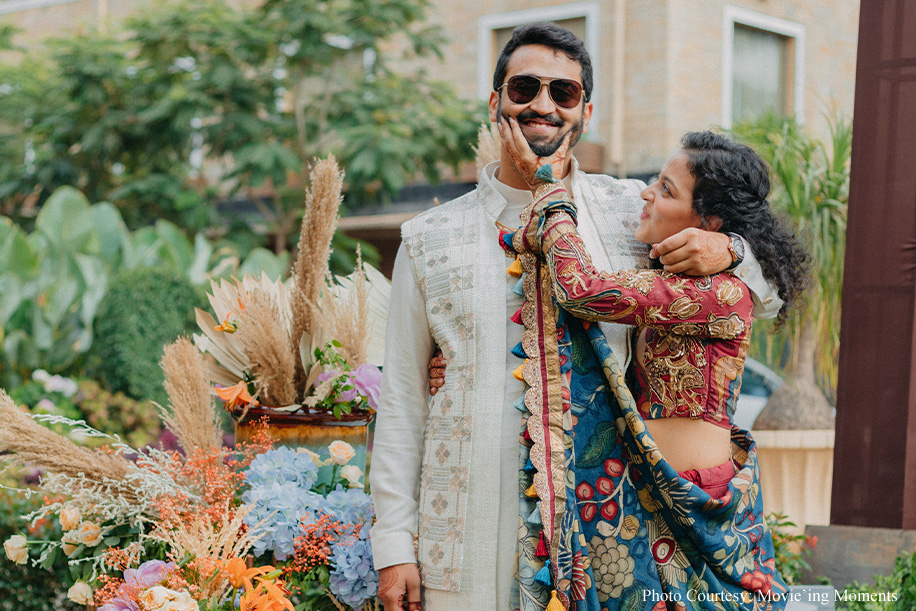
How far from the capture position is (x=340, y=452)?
2.72 m

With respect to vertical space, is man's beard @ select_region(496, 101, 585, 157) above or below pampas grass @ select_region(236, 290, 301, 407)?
above

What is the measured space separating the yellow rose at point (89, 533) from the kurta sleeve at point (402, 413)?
116 centimetres

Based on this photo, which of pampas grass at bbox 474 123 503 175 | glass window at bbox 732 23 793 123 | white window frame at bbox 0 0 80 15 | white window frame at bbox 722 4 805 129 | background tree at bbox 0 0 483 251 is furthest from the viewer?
white window frame at bbox 0 0 80 15

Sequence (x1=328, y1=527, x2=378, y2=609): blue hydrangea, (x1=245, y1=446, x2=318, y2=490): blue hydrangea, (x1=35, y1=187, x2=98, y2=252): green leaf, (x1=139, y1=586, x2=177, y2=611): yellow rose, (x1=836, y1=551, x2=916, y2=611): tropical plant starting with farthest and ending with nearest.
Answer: (x1=35, y1=187, x2=98, y2=252): green leaf, (x1=836, y1=551, x2=916, y2=611): tropical plant, (x1=245, y1=446, x2=318, y2=490): blue hydrangea, (x1=328, y1=527, x2=378, y2=609): blue hydrangea, (x1=139, y1=586, x2=177, y2=611): yellow rose

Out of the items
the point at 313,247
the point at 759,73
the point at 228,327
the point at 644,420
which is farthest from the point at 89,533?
the point at 759,73

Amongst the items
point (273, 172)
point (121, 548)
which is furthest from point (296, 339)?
point (273, 172)

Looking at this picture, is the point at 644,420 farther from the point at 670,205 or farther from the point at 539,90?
the point at 539,90

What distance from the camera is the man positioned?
188 centimetres

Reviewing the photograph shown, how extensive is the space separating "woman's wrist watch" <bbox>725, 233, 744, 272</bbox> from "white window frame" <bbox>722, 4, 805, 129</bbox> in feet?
26.1

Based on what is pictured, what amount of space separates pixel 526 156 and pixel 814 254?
381 cm

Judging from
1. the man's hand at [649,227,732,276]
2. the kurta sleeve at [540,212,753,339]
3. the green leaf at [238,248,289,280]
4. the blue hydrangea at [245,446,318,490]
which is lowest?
the blue hydrangea at [245,446,318,490]

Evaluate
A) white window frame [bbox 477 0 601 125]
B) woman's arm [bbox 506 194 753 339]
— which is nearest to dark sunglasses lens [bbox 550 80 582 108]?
woman's arm [bbox 506 194 753 339]

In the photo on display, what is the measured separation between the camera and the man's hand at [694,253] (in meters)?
1.83

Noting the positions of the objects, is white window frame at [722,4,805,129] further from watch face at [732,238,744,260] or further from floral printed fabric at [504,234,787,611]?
floral printed fabric at [504,234,787,611]
